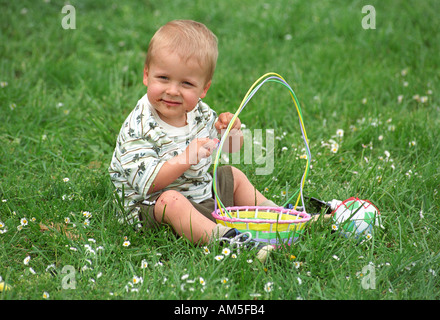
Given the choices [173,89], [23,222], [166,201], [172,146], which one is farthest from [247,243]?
[23,222]

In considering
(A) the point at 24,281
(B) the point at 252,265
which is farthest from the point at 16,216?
(B) the point at 252,265

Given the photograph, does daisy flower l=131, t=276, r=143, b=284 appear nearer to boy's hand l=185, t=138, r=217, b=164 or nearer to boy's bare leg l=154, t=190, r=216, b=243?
boy's bare leg l=154, t=190, r=216, b=243

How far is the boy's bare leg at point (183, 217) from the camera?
2.30 meters

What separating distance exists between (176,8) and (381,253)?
3517 millimetres

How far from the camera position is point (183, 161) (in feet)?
7.56

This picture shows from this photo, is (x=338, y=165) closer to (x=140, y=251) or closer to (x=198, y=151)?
(x=198, y=151)

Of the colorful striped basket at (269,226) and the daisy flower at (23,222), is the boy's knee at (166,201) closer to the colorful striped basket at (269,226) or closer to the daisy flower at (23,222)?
the colorful striped basket at (269,226)

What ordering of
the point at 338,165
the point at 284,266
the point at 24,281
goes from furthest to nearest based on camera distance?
the point at 338,165 < the point at 284,266 < the point at 24,281

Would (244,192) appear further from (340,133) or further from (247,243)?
(340,133)

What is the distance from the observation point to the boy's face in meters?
2.32

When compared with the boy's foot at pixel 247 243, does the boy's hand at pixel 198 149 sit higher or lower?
higher

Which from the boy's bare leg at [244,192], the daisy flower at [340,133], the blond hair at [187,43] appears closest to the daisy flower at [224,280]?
the boy's bare leg at [244,192]

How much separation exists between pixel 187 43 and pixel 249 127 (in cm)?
124
